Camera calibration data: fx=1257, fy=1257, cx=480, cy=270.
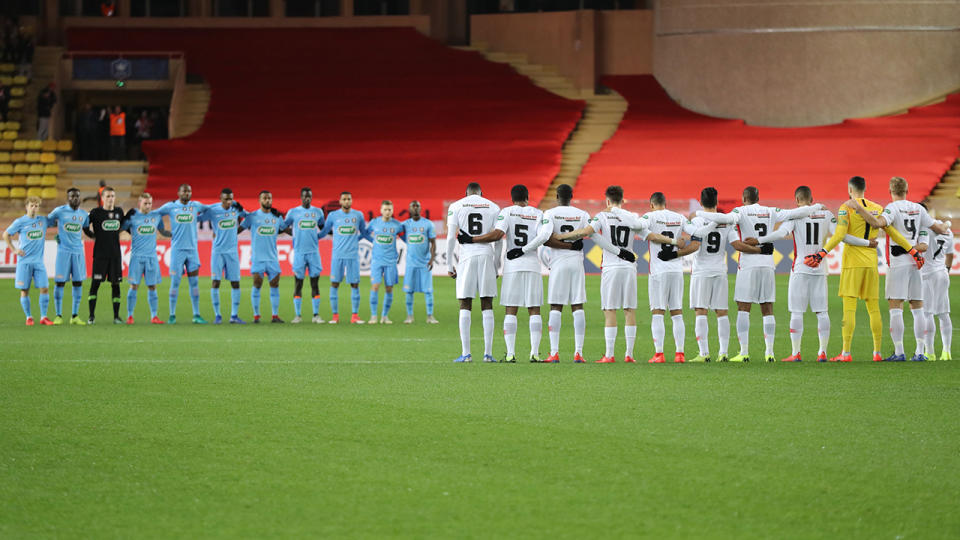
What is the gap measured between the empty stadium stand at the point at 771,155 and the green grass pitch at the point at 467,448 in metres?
18.7

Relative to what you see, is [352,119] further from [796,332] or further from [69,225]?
[796,332]

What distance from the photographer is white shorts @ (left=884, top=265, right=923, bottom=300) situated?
13.6 metres

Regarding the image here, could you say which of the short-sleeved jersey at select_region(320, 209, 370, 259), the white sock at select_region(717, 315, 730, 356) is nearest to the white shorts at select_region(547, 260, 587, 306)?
the white sock at select_region(717, 315, 730, 356)

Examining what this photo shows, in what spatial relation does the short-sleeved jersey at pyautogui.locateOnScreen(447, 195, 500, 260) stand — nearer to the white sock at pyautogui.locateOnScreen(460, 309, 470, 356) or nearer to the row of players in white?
the row of players in white

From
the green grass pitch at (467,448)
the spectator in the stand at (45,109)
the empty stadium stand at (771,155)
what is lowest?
the green grass pitch at (467,448)

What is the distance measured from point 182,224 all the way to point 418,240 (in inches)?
140

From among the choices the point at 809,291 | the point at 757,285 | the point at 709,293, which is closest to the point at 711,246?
the point at 709,293

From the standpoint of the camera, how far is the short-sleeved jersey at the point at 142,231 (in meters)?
18.9

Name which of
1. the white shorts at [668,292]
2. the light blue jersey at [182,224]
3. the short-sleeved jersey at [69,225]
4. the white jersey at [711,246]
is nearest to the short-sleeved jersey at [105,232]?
the short-sleeved jersey at [69,225]

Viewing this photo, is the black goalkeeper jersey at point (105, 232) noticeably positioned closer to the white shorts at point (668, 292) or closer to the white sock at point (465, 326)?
the white sock at point (465, 326)

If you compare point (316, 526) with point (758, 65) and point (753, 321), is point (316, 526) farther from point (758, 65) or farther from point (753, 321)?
point (758, 65)

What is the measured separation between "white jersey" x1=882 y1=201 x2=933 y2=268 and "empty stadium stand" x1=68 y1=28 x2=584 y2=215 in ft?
58.3

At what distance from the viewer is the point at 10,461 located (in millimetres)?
8281

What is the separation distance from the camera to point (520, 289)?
1323 cm
